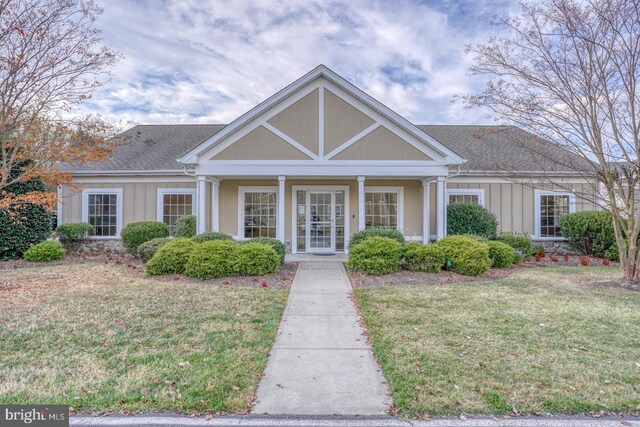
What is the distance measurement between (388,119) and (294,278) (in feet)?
18.7

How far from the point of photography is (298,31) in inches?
486

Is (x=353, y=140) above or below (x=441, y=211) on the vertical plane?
above

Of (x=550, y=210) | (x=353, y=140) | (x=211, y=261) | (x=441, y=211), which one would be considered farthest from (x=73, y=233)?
(x=550, y=210)

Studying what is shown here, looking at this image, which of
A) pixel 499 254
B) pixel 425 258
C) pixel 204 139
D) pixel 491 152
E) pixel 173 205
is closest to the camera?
pixel 425 258

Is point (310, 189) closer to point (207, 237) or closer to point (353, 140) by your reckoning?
point (353, 140)

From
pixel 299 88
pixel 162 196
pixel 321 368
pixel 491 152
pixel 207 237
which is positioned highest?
pixel 299 88

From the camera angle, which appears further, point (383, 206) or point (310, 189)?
point (383, 206)

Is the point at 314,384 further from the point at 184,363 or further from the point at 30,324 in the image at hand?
the point at 30,324

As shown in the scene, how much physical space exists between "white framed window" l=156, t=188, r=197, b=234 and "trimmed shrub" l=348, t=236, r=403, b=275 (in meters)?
7.47

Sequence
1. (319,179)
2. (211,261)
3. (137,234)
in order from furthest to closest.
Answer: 1. (319,179)
2. (137,234)
3. (211,261)

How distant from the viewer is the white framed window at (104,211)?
1299cm

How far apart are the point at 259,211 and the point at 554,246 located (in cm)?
1115

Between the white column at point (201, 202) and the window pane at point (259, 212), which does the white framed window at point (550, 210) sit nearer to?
the window pane at point (259, 212)

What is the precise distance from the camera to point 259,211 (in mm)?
12492
